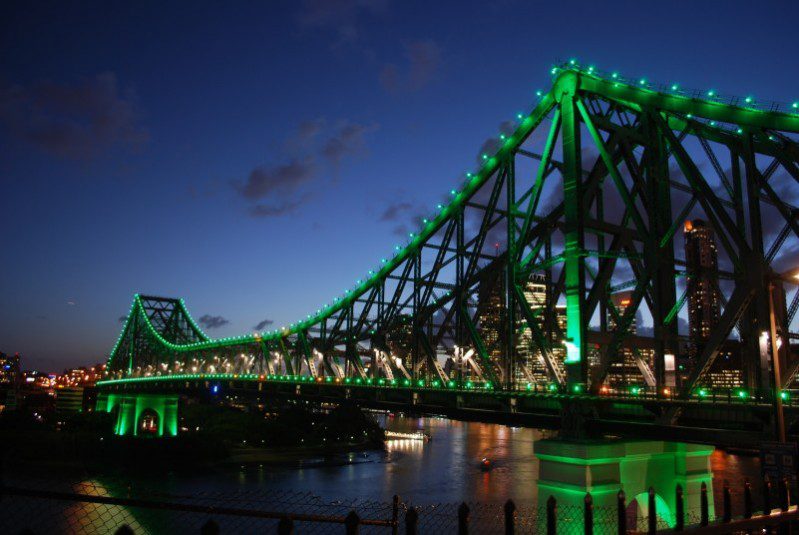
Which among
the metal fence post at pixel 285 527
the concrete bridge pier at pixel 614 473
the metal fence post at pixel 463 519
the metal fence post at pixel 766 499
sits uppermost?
the metal fence post at pixel 285 527

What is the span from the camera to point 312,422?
13475cm

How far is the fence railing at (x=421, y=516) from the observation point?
912 cm

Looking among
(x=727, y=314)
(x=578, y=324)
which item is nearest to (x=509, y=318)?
(x=578, y=324)

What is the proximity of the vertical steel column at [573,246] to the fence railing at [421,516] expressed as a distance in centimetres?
689

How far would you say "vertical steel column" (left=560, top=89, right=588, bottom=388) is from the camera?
33.4m

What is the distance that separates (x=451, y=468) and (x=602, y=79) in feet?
207

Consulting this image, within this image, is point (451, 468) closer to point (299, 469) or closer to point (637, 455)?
point (299, 469)

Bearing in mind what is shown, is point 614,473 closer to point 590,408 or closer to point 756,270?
point 590,408

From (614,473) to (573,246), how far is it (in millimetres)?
10926

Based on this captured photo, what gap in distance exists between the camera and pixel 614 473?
97.0 ft

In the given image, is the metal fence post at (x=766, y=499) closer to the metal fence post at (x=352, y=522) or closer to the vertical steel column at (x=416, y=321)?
the metal fence post at (x=352, y=522)

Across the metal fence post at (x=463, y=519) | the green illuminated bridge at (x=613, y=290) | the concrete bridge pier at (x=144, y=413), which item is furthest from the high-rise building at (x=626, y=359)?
the concrete bridge pier at (x=144, y=413)

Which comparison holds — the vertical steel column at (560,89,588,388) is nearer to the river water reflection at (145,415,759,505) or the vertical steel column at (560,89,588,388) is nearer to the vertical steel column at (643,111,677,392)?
the vertical steel column at (643,111,677,392)

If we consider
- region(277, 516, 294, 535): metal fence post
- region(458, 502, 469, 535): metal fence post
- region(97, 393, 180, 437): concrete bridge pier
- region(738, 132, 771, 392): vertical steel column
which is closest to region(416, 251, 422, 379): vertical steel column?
region(738, 132, 771, 392): vertical steel column
